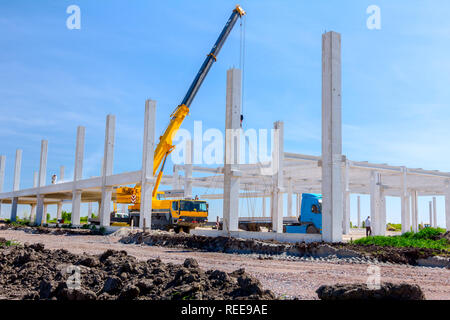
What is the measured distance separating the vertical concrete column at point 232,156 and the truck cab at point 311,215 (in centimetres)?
579

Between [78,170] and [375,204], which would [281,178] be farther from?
[78,170]

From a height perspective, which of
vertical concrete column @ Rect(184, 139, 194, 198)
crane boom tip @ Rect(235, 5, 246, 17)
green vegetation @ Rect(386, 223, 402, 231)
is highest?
crane boom tip @ Rect(235, 5, 246, 17)

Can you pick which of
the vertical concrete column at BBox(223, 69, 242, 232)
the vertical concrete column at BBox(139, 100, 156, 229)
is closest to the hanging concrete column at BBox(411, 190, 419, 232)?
the vertical concrete column at BBox(139, 100, 156, 229)

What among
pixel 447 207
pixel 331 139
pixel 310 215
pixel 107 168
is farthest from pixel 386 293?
pixel 447 207

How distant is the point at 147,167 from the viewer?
26.2 metres

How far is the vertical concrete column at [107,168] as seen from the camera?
30.0 metres

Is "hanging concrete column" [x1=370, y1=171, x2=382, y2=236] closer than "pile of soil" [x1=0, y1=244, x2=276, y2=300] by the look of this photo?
No

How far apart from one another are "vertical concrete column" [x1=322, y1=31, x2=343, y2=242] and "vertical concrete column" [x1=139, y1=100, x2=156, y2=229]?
1293 cm

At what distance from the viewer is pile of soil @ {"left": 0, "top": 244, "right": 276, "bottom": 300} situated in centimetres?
589

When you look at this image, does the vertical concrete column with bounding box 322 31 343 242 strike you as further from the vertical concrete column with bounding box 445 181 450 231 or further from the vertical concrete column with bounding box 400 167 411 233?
the vertical concrete column with bounding box 445 181 450 231

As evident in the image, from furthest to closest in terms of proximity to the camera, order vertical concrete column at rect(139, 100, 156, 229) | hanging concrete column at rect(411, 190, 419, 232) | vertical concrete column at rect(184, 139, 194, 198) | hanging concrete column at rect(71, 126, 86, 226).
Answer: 1. hanging concrete column at rect(411, 190, 419, 232)
2. hanging concrete column at rect(71, 126, 86, 226)
3. vertical concrete column at rect(184, 139, 194, 198)
4. vertical concrete column at rect(139, 100, 156, 229)

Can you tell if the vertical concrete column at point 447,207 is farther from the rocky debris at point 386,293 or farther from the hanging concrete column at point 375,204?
the rocky debris at point 386,293

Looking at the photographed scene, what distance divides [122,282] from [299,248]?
8850 millimetres

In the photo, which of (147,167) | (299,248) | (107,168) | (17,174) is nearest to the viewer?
(299,248)
